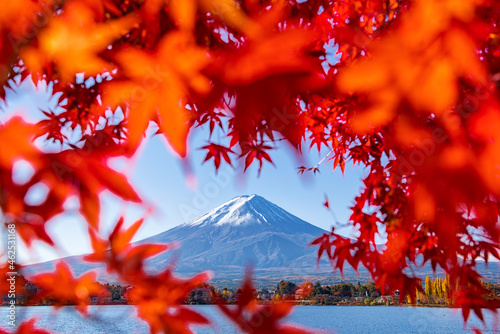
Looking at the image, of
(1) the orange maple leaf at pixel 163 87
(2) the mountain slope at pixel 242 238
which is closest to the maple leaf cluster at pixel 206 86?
(1) the orange maple leaf at pixel 163 87

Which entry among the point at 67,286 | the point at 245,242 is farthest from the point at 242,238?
the point at 67,286

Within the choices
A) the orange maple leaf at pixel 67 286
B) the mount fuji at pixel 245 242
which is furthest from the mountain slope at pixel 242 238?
the orange maple leaf at pixel 67 286

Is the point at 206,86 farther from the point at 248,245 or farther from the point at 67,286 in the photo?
the point at 248,245

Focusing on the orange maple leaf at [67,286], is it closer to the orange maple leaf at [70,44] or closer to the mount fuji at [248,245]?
the orange maple leaf at [70,44]

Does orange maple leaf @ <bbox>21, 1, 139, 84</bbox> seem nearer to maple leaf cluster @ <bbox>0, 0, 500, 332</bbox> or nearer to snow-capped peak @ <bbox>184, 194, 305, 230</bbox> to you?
maple leaf cluster @ <bbox>0, 0, 500, 332</bbox>

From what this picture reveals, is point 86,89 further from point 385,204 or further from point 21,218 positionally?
point 385,204

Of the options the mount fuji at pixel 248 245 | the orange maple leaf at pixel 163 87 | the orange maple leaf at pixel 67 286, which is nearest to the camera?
the orange maple leaf at pixel 163 87

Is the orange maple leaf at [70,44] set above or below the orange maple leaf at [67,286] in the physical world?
above

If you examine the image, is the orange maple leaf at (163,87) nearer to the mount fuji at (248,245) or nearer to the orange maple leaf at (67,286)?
the orange maple leaf at (67,286)

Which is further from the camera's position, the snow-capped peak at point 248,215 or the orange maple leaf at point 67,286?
the snow-capped peak at point 248,215

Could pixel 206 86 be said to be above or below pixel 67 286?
above

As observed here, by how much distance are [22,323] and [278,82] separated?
0.70m

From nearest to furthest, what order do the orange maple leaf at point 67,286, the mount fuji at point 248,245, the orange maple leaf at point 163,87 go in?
the orange maple leaf at point 163,87, the orange maple leaf at point 67,286, the mount fuji at point 248,245

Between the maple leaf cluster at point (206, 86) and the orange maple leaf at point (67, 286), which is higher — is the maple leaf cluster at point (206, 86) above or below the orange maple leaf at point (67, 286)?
above
